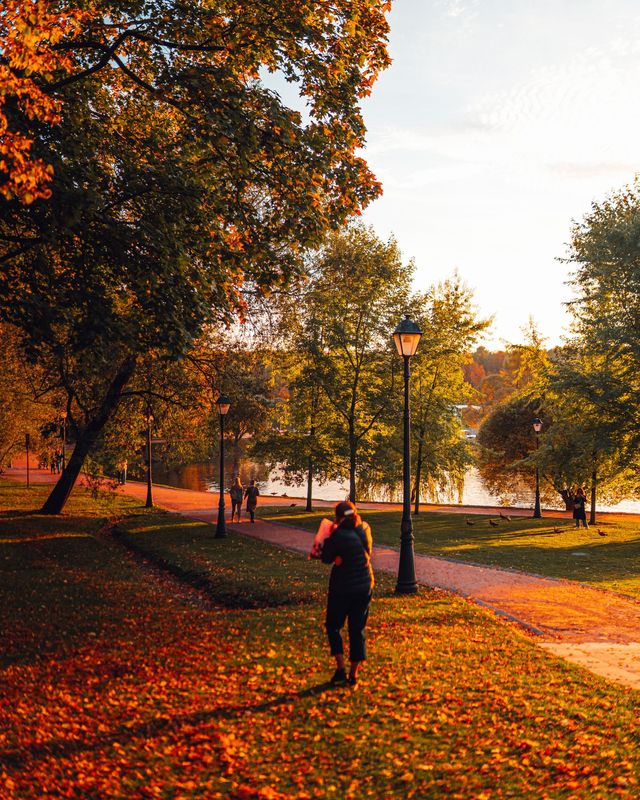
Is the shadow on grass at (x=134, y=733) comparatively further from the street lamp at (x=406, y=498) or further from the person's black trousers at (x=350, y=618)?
the street lamp at (x=406, y=498)

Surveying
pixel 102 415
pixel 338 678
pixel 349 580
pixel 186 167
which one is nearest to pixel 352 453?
pixel 102 415

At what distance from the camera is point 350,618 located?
23.3 feet

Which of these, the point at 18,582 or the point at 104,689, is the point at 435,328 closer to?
the point at 18,582

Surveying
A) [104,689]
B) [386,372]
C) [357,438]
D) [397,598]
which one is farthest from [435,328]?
[104,689]

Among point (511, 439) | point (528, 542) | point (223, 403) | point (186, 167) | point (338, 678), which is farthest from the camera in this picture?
point (511, 439)

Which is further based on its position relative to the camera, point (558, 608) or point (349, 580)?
point (558, 608)

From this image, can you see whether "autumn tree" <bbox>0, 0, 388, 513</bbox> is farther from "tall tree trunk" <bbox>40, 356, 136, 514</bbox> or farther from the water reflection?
the water reflection

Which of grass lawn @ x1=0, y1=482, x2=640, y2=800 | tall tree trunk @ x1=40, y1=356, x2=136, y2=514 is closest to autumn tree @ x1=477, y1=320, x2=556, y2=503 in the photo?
tall tree trunk @ x1=40, y1=356, x2=136, y2=514

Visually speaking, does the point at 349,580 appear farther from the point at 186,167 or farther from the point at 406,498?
the point at 186,167

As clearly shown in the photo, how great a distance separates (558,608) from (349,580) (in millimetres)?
7238

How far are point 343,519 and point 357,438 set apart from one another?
2176cm

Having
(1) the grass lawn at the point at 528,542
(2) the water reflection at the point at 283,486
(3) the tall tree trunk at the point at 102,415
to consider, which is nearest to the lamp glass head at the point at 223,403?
(3) the tall tree trunk at the point at 102,415

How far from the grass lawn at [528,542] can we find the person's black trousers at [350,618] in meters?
9.64

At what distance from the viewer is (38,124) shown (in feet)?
33.1
